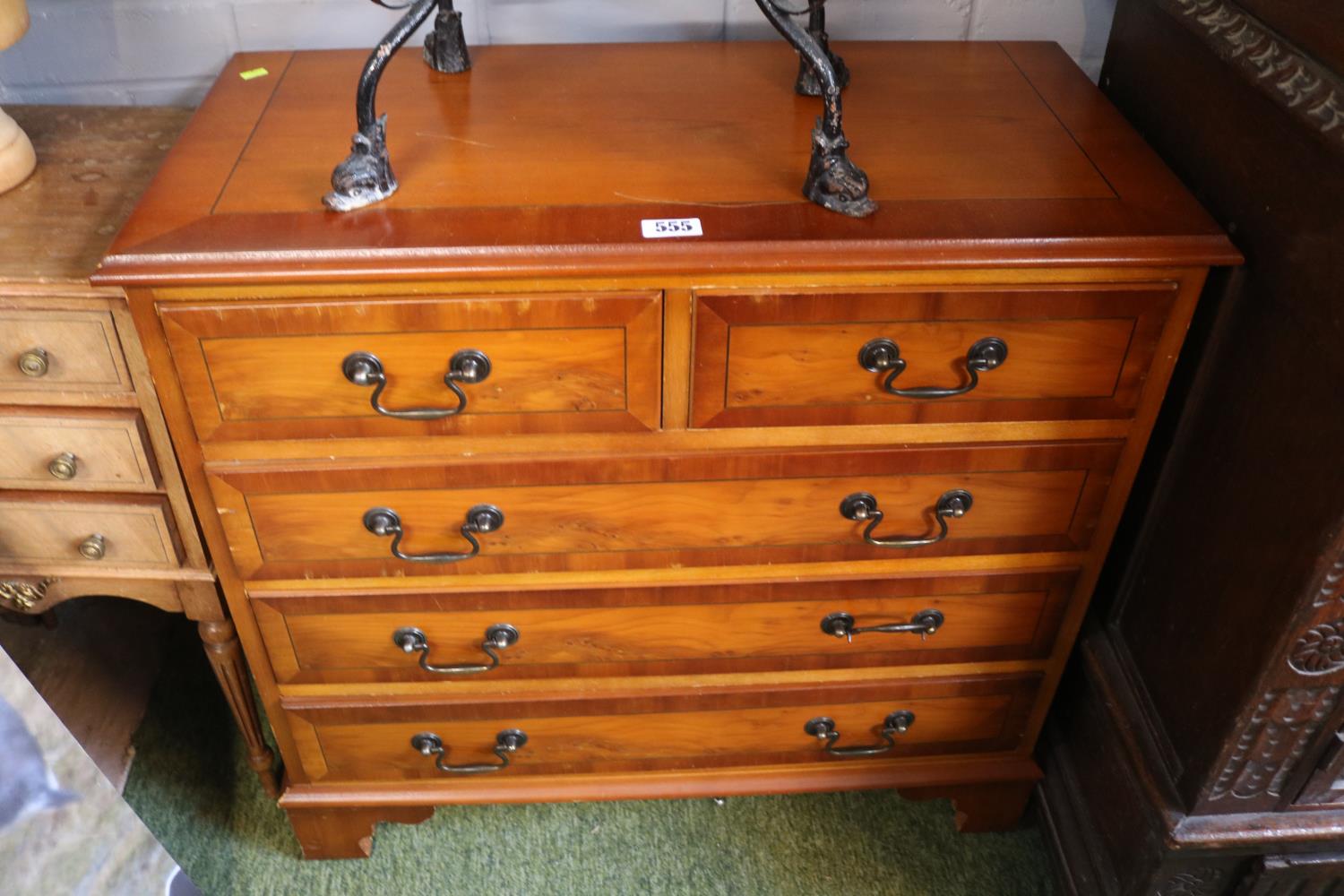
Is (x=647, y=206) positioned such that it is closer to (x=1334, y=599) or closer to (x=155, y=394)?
(x=155, y=394)

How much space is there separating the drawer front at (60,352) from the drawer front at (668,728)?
504 mm

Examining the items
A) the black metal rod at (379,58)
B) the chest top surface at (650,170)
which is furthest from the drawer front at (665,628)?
the black metal rod at (379,58)

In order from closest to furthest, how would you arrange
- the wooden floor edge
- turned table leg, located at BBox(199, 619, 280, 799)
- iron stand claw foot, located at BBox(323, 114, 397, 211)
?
iron stand claw foot, located at BBox(323, 114, 397, 211), turned table leg, located at BBox(199, 619, 280, 799), the wooden floor edge

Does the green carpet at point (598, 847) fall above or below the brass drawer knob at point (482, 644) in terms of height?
below

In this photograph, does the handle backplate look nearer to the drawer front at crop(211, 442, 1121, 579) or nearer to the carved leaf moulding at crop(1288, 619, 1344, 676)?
the drawer front at crop(211, 442, 1121, 579)

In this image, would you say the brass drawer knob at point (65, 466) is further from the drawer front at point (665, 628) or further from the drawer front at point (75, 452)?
the drawer front at point (665, 628)

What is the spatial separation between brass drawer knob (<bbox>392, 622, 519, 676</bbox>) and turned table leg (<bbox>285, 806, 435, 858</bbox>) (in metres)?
0.32

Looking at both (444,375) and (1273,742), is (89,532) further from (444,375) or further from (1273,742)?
(1273,742)

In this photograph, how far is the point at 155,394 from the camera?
1195 millimetres

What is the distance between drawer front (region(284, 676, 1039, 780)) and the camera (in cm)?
149

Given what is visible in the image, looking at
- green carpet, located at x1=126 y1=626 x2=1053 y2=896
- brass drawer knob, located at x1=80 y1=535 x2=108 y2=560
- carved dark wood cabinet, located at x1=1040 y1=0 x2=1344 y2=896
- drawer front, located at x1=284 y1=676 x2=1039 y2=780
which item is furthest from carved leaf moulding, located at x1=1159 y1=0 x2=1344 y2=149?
brass drawer knob, located at x1=80 y1=535 x2=108 y2=560

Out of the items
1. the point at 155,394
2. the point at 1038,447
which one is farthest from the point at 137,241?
the point at 1038,447

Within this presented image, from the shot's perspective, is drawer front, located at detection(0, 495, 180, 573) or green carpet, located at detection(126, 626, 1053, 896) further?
green carpet, located at detection(126, 626, 1053, 896)

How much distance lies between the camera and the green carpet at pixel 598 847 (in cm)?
164
